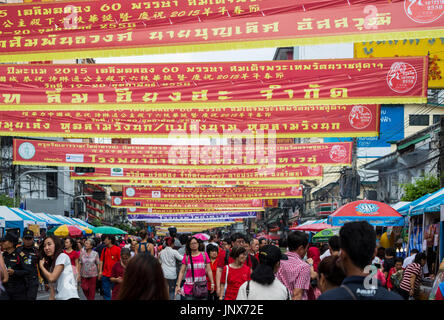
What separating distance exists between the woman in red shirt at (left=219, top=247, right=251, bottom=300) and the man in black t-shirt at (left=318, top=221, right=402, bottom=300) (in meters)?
5.49

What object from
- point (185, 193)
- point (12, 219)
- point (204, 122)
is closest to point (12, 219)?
point (12, 219)

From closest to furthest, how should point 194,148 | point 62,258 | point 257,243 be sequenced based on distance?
point 62,258, point 257,243, point 194,148

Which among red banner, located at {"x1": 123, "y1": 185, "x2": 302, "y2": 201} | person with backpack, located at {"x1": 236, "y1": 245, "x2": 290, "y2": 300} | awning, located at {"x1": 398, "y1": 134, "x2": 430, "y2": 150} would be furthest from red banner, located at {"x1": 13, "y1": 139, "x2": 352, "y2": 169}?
person with backpack, located at {"x1": 236, "y1": 245, "x2": 290, "y2": 300}

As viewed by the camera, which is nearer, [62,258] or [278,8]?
[62,258]

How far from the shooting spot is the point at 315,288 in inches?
345

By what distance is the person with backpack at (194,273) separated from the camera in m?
11.4

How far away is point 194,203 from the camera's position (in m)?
43.3

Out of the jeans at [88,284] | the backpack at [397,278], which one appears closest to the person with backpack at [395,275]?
the backpack at [397,278]

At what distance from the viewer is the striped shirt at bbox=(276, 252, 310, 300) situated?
26.1 feet

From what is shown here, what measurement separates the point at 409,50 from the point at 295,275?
10136mm

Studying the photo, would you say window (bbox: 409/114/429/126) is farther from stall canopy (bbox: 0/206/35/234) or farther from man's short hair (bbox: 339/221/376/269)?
man's short hair (bbox: 339/221/376/269)
